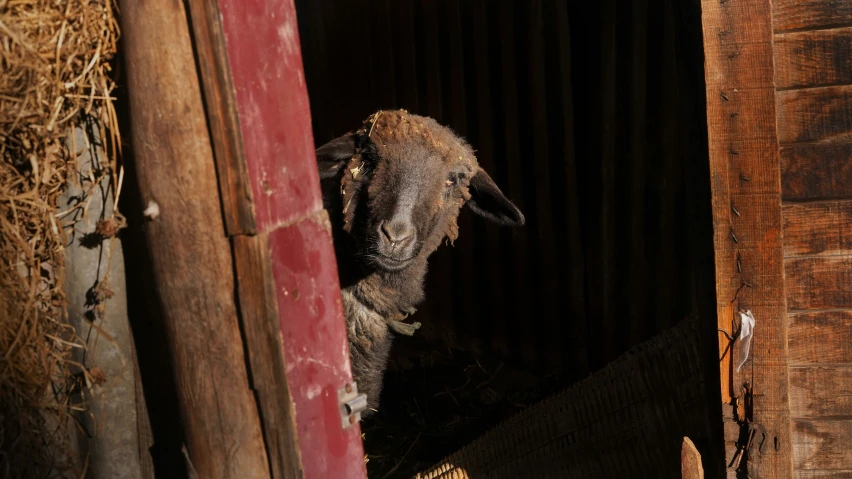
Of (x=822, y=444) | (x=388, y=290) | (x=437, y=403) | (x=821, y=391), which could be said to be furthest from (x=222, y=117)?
(x=437, y=403)

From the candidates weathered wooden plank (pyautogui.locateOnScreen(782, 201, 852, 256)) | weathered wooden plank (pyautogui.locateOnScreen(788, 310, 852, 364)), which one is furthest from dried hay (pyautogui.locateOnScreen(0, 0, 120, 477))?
weathered wooden plank (pyautogui.locateOnScreen(788, 310, 852, 364))

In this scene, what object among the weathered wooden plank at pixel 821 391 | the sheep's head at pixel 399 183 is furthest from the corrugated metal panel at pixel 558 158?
the weathered wooden plank at pixel 821 391

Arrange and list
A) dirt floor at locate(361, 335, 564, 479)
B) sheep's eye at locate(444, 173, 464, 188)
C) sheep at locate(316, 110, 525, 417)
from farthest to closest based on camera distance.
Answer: dirt floor at locate(361, 335, 564, 479)
sheep's eye at locate(444, 173, 464, 188)
sheep at locate(316, 110, 525, 417)

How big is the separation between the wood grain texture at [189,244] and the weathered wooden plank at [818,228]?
6.99 feet

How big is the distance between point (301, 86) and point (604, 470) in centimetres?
298

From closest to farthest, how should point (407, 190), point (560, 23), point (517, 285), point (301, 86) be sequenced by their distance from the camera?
point (301, 86) < point (407, 190) < point (560, 23) < point (517, 285)

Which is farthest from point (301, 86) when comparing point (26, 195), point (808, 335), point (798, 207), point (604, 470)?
point (604, 470)

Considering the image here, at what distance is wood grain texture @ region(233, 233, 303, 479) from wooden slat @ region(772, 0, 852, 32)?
2104 millimetres

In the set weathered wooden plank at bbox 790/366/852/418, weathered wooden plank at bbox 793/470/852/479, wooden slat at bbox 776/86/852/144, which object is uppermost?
wooden slat at bbox 776/86/852/144

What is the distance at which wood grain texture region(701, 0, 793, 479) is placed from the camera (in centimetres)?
304

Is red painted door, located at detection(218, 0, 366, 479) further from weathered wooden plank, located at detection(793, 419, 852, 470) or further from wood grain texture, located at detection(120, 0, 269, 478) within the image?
weathered wooden plank, located at detection(793, 419, 852, 470)

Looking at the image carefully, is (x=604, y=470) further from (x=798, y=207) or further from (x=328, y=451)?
(x=328, y=451)

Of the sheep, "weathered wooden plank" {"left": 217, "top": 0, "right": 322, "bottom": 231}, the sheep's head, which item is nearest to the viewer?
"weathered wooden plank" {"left": 217, "top": 0, "right": 322, "bottom": 231}

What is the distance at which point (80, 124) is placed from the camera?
7.82 feet
